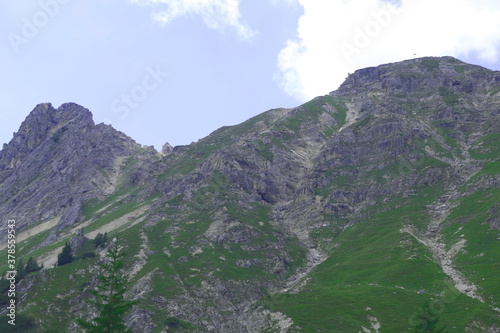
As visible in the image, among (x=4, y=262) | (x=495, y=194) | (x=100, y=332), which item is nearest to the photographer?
(x=100, y=332)

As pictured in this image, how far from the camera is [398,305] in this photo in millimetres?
107500

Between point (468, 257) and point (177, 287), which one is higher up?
point (177, 287)

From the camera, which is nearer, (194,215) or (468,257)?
(468,257)

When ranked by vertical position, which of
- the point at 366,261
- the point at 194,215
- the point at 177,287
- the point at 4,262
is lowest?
the point at 366,261

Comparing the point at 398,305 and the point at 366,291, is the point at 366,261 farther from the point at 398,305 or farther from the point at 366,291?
the point at 398,305

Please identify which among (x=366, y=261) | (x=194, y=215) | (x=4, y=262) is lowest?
(x=366, y=261)

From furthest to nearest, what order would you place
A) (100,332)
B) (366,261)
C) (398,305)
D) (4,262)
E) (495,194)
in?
(4,262) → (495,194) → (366,261) → (398,305) → (100,332)

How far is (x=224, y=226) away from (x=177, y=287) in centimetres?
4999

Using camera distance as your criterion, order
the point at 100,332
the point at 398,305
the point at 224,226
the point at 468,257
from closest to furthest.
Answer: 1. the point at 100,332
2. the point at 398,305
3. the point at 468,257
4. the point at 224,226

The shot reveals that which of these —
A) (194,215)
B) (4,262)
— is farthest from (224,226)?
(4,262)

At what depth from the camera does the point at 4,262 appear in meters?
196

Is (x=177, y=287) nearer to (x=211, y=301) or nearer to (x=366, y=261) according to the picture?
A: (x=211, y=301)

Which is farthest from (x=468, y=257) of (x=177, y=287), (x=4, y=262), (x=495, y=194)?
(x=4, y=262)

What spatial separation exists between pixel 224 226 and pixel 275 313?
6657 centimetres
